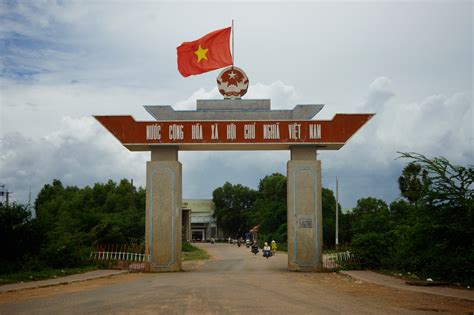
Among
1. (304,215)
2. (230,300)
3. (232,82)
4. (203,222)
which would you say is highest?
(232,82)

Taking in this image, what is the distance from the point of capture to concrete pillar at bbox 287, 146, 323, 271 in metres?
23.5

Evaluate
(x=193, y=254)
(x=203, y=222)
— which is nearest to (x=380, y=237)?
(x=193, y=254)

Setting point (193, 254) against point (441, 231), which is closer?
point (441, 231)

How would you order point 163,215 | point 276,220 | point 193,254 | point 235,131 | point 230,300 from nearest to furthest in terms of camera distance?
point 230,300, point 235,131, point 163,215, point 193,254, point 276,220

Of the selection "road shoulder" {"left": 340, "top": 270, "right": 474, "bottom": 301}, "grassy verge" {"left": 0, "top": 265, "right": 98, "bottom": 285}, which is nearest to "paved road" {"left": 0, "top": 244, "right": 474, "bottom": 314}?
"road shoulder" {"left": 340, "top": 270, "right": 474, "bottom": 301}

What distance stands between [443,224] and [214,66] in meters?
12.0

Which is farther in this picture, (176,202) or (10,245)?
(176,202)

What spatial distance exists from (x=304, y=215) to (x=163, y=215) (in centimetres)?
628

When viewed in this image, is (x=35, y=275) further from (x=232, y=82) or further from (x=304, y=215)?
(x=232, y=82)

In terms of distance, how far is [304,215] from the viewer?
23.7 m

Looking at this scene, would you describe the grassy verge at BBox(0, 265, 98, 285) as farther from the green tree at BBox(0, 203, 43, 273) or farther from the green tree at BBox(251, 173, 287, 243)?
the green tree at BBox(251, 173, 287, 243)

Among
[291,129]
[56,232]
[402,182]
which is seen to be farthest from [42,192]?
[291,129]

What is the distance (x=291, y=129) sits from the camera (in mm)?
23734

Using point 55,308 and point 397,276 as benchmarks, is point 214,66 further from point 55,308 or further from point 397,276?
point 55,308
